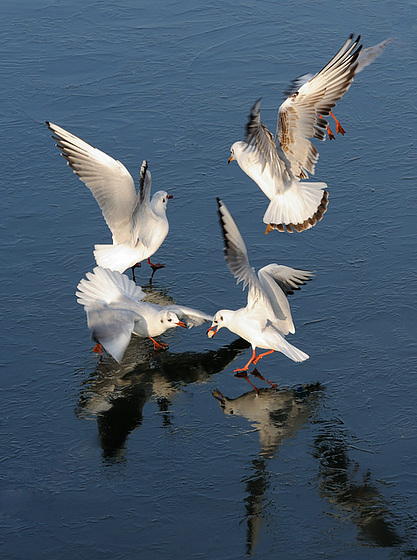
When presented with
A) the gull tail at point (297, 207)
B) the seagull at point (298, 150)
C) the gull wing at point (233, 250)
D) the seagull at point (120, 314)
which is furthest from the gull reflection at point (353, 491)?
the seagull at point (298, 150)

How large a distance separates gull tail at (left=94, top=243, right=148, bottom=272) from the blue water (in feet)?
0.94

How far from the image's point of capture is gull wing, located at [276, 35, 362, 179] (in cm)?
732

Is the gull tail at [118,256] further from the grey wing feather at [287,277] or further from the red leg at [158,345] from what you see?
the grey wing feather at [287,277]

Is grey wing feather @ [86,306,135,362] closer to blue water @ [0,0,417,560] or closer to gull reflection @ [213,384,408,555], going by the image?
blue water @ [0,0,417,560]

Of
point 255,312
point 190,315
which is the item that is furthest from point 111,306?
point 255,312

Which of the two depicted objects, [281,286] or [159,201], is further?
[159,201]

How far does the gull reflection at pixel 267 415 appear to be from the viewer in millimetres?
5051

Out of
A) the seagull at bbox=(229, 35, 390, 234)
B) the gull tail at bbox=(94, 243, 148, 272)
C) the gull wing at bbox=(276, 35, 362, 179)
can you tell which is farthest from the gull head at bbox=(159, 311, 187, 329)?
the gull wing at bbox=(276, 35, 362, 179)

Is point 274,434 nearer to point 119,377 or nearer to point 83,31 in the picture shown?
point 119,377

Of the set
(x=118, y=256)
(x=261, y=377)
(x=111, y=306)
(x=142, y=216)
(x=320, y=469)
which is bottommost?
(x=320, y=469)

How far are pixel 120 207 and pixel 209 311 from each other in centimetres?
129

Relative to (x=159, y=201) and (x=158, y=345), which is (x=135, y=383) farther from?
(x=159, y=201)

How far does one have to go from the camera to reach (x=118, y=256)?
7.14 metres

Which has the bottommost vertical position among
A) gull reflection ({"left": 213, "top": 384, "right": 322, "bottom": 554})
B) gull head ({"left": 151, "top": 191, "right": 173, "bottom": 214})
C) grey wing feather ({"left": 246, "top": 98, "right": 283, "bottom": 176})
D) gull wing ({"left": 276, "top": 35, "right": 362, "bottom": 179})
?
gull reflection ({"left": 213, "top": 384, "right": 322, "bottom": 554})
